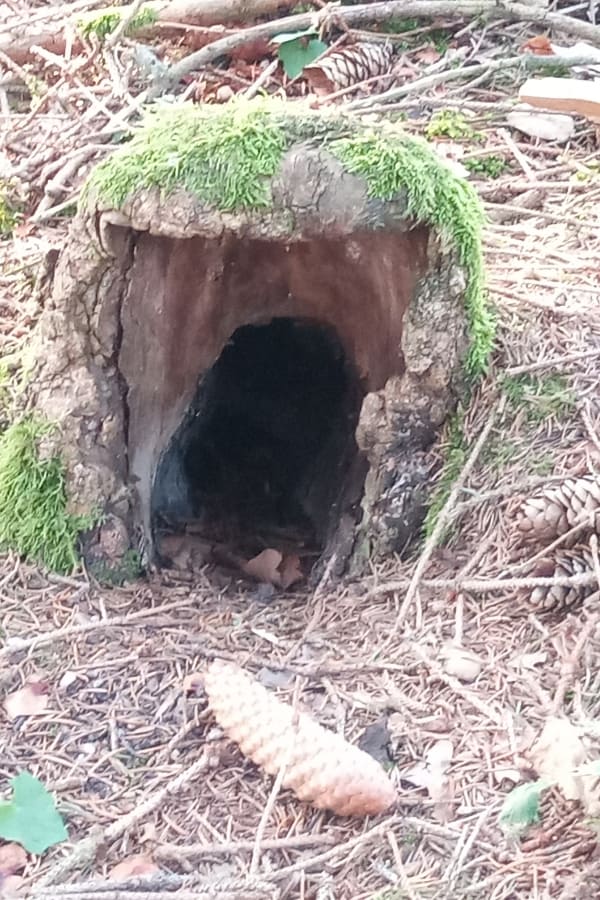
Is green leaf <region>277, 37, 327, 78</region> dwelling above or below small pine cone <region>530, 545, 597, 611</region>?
above

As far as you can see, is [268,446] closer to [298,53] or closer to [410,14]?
[298,53]

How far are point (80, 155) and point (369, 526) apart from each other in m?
1.83

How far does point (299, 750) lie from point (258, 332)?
1354 millimetres

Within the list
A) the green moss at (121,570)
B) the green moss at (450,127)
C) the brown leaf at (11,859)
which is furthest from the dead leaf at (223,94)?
the brown leaf at (11,859)

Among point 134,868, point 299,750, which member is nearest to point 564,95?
point 299,750

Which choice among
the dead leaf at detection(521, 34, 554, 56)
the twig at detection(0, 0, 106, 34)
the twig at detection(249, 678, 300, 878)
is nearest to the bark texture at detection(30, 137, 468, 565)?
the twig at detection(249, 678, 300, 878)

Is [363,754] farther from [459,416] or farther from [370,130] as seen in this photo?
[370,130]

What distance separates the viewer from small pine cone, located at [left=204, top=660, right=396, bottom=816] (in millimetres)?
1614

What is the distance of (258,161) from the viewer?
1.96 m

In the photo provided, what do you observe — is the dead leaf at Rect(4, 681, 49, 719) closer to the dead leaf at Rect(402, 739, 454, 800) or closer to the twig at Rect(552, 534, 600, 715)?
the dead leaf at Rect(402, 739, 454, 800)

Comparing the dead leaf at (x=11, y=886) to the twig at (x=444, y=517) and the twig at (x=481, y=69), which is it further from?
the twig at (x=481, y=69)

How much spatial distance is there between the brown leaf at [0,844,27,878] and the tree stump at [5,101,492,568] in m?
0.81

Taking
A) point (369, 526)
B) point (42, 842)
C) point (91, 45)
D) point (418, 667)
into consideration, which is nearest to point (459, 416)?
point (369, 526)

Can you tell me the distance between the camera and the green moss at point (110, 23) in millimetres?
4062
